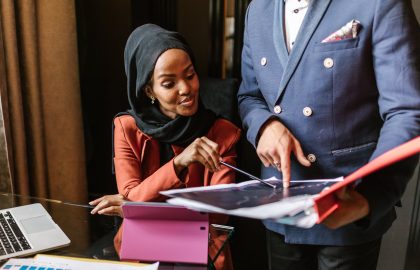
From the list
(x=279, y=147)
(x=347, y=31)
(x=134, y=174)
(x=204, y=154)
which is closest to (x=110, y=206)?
(x=134, y=174)

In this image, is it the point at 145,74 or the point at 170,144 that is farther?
the point at 170,144

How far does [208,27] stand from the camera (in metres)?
1.94

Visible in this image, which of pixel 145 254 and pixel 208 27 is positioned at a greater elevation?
pixel 208 27

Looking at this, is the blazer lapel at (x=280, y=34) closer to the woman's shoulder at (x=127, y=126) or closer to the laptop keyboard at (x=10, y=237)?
the woman's shoulder at (x=127, y=126)

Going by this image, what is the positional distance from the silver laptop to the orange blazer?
235 mm

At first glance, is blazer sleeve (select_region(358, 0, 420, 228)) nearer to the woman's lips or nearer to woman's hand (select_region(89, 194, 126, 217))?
the woman's lips

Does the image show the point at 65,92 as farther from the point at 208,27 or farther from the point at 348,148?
the point at 348,148

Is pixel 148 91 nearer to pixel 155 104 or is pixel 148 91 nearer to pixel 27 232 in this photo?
pixel 155 104

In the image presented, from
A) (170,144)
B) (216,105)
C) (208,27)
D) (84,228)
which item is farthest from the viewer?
(208,27)

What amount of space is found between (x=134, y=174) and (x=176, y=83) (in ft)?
1.07

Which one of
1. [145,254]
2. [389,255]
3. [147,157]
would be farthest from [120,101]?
[389,255]

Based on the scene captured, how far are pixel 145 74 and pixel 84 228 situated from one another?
488 mm

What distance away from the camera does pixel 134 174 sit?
1310 millimetres

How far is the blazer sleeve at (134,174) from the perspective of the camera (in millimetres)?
1209
